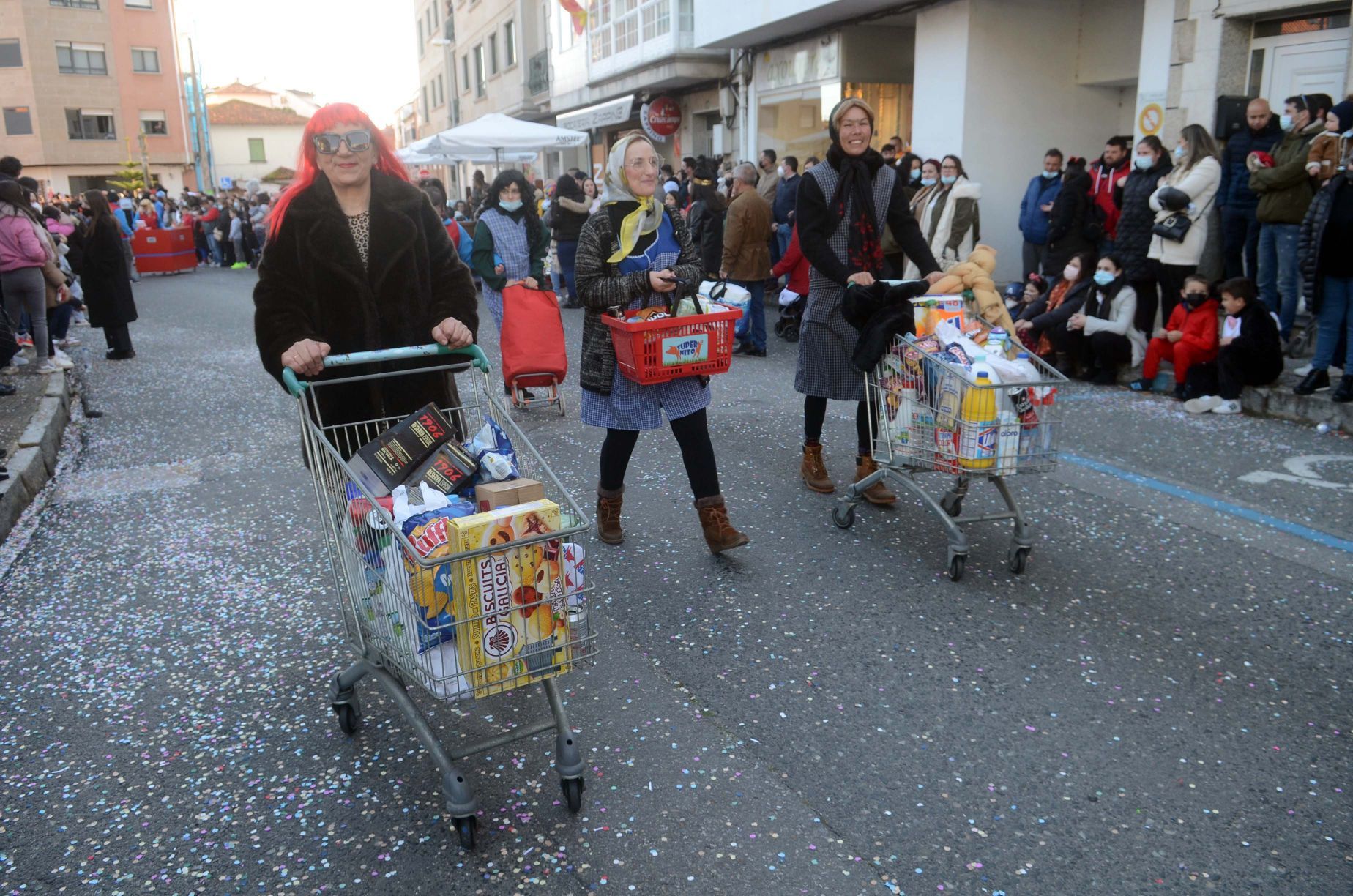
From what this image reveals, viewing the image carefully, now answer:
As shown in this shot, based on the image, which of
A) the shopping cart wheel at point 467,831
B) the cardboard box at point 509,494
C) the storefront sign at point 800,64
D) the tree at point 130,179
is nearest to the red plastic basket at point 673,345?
the cardboard box at point 509,494

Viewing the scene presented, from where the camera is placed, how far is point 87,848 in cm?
295

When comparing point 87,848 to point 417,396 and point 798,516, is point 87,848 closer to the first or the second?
point 417,396

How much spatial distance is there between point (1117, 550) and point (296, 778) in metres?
3.93

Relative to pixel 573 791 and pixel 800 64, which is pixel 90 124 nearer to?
pixel 800 64

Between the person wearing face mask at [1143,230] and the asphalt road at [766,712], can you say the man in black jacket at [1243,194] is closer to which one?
the person wearing face mask at [1143,230]

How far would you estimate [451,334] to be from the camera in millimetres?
3369

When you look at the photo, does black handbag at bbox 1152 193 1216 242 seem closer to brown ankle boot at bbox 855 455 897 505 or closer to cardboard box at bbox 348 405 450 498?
brown ankle boot at bbox 855 455 897 505

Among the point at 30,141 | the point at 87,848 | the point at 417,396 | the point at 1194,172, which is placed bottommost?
the point at 87,848

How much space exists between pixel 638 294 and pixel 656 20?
18.9 meters

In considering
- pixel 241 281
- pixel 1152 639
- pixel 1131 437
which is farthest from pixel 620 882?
pixel 241 281

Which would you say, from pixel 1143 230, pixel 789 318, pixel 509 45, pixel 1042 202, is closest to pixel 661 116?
pixel 789 318

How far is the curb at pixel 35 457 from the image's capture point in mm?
5930

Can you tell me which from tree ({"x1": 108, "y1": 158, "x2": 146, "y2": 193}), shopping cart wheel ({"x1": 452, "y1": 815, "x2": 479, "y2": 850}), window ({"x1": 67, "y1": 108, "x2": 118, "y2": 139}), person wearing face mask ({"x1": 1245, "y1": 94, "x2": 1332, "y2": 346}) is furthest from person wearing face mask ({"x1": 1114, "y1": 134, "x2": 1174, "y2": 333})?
window ({"x1": 67, "y1": 108, "x2": 118, "y2": 139})

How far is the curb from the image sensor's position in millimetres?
5930
